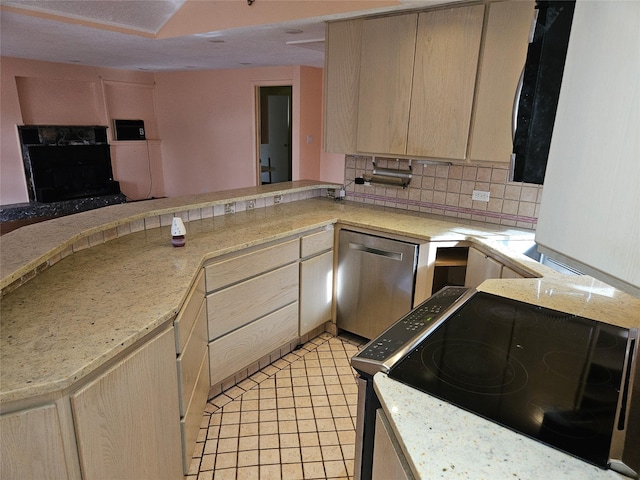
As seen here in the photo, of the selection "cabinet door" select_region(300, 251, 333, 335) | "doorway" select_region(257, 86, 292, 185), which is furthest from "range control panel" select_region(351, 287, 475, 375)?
"doorway" select_region(257, 86, 292, 185)

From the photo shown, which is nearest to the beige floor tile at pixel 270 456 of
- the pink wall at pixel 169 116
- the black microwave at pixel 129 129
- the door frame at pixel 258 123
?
the pink wall at pixel 169 116

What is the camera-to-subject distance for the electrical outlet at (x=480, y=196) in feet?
9.40

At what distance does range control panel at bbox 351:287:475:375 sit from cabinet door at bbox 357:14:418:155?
1663mm

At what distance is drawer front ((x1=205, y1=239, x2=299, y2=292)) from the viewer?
208cm

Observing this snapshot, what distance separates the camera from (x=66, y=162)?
6508 mm

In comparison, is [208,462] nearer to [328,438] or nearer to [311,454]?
[311,454]

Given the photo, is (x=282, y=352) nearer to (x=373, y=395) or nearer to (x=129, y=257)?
(x=129, y=257)

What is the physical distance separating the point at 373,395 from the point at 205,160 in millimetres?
6974

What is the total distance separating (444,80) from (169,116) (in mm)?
6318

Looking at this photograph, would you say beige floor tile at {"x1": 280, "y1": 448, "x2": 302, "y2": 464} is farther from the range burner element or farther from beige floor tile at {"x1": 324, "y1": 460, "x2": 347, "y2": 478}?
the range burner element

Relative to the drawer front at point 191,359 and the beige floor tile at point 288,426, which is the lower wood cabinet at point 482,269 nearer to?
the beige floor tile at point 288,426

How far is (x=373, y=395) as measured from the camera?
40.9 inches

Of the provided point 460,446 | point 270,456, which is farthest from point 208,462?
point 460,446

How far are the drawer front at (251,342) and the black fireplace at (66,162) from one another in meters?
5.52
